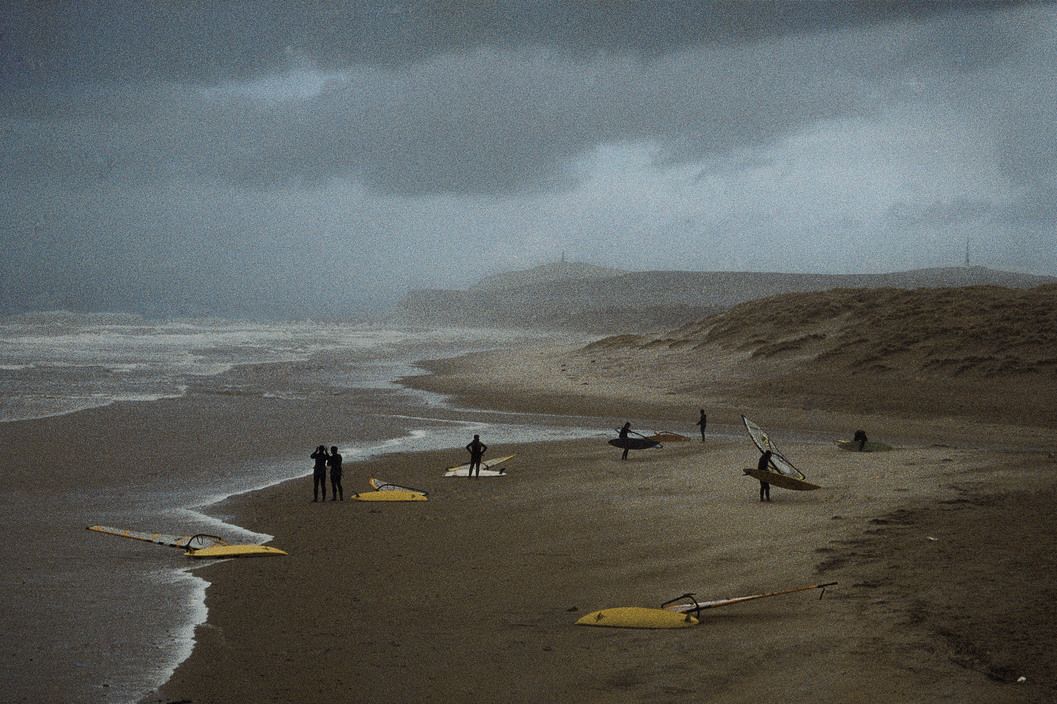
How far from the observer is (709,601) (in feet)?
33.2

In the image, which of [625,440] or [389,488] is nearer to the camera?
[389,488]

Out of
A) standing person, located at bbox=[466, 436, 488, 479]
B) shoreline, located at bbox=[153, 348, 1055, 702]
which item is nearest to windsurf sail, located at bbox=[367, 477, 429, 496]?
shoreline, located at bbox=[153, 348, 1055, 702]

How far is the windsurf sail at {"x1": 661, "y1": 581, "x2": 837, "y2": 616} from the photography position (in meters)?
9.77

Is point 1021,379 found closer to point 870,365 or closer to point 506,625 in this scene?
point 870,365

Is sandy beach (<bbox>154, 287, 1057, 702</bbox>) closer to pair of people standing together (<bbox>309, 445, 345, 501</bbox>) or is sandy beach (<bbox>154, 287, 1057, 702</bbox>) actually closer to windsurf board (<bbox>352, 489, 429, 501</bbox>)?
windsurf board (<bbox>352, 489, 429, 501</bbox>)

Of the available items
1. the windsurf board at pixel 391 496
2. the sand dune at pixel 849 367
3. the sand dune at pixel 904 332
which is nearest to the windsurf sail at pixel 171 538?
the windsurf board at pixel 391 496

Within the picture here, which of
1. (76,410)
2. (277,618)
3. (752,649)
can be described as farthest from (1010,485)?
(76,410)

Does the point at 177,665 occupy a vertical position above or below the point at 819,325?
below

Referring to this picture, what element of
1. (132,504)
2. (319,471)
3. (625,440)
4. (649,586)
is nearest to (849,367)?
(625,440)

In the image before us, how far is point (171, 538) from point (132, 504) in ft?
12.1

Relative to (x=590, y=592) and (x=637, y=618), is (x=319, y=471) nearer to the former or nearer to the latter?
(x=590, y=592)

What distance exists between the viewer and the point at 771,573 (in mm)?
11094

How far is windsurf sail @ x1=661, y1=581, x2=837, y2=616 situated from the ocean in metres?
4.80

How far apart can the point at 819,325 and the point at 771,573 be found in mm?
34523
